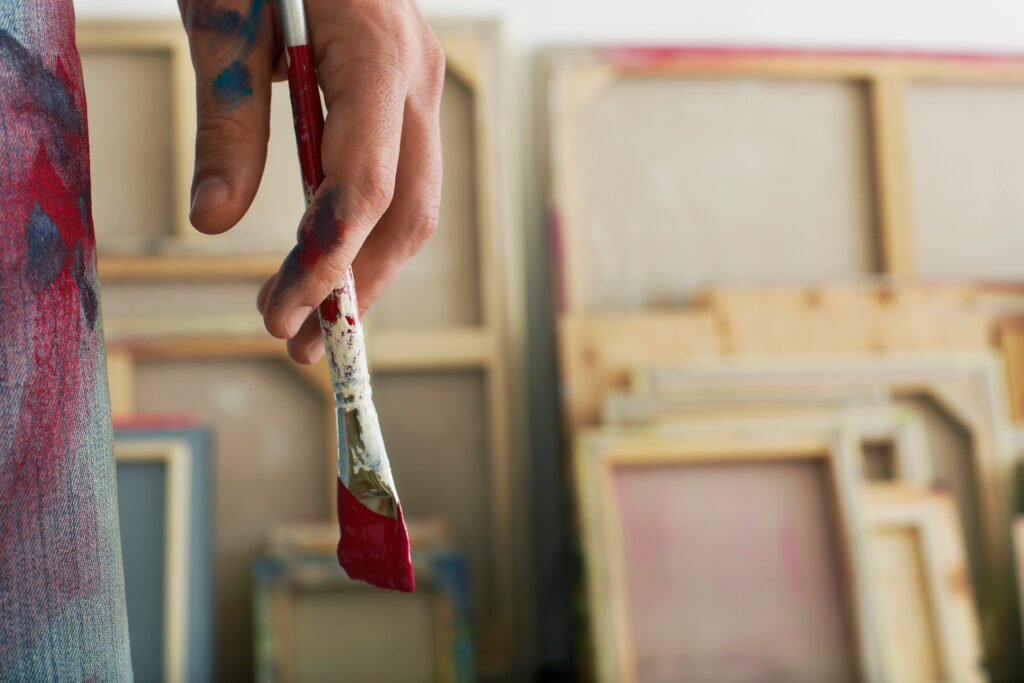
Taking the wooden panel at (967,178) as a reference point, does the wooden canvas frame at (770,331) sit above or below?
below

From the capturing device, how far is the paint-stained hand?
0.48 metres

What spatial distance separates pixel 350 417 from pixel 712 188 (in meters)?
1.95

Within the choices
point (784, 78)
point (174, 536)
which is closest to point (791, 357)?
point (784, 78)

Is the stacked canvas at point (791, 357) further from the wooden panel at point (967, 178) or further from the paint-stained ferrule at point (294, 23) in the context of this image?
the paint-stained ferrule at point (294, 23)

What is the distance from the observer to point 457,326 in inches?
87.2

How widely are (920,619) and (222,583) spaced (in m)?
1.60

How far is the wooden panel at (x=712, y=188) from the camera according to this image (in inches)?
89.0

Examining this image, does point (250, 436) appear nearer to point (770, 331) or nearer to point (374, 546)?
point (770, 331)

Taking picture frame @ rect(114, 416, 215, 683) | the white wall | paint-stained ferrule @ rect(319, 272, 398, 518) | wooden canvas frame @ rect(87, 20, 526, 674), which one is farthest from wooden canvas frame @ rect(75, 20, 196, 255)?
paint-stained ferrule @ rect(319, 272, 398, 518)

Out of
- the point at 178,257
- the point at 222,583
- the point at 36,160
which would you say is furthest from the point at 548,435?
the point at 36,160

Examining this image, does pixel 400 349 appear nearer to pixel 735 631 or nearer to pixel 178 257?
pixel 178 257

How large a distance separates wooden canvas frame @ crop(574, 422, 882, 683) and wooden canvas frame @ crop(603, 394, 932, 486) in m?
0.10

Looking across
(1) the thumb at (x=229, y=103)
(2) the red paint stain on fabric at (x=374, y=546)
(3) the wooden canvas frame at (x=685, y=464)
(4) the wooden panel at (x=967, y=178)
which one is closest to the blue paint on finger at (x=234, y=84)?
(1) the thumb at (x=229, y=103)

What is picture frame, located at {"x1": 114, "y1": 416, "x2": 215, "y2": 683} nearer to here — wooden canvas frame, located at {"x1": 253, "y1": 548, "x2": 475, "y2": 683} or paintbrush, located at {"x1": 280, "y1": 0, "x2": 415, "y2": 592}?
wooden canvas frame, located at {"x1": 253, "y1": 548, "x2": 475, "y2": 683}
